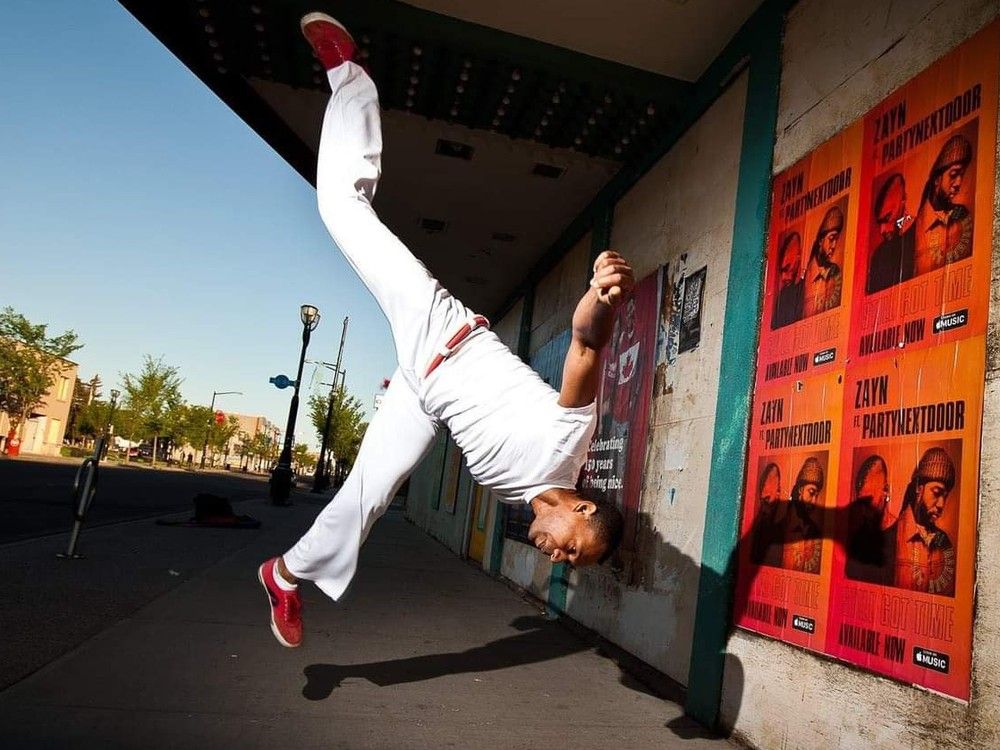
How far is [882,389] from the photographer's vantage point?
2.99m

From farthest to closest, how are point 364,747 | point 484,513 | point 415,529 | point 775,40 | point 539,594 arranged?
1. point 415,529
2. point 484,513
3. point 539,594
4. point 775,40
5. point 364,747

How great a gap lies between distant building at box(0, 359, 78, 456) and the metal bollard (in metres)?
47.7

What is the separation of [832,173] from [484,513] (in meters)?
7.61

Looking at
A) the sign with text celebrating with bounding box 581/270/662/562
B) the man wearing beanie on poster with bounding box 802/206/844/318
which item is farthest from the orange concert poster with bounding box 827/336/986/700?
the sign with text celebrating with bounding box 581/270/662/562

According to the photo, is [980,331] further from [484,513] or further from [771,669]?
[484,513]

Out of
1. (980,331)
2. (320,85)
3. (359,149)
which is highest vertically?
(320,85)

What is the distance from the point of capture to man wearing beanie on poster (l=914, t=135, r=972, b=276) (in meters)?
2.72

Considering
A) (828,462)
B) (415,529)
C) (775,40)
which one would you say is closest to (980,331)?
(828,462)

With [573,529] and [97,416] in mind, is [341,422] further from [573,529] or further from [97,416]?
[573,529]

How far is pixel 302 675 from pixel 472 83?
465 cm

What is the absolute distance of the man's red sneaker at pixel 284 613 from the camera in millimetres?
3436

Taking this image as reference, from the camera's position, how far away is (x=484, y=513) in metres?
10.4

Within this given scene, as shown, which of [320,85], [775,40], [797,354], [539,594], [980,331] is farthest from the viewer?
[539,594]

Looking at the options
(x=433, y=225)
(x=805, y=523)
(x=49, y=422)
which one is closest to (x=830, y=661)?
(x=805, y=523)
